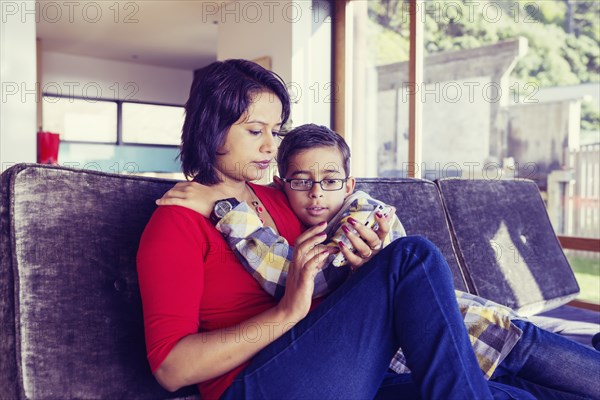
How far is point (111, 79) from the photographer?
8.75 m

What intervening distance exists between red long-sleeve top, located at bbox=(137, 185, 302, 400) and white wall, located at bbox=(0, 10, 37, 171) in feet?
Answer: 9.96

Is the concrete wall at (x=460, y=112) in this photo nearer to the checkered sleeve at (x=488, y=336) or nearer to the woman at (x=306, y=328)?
the checkered sleeve at (x=488, y=336)

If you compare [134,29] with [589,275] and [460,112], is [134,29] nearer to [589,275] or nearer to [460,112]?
[460,112]

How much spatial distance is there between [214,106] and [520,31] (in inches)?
218

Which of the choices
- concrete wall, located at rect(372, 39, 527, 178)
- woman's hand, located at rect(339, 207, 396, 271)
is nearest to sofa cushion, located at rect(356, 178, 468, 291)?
woman's hand, located at rect(339, 207, 396, 271)

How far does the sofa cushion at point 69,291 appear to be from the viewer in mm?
1075

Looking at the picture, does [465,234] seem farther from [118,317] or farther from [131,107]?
[131,107]

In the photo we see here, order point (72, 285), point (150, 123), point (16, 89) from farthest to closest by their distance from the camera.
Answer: point (150, 123) < point (16, 89) < point (72, 285)

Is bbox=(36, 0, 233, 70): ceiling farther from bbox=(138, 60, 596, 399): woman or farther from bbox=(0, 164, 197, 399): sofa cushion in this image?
bbox=(138, 60, 596, 399): woman

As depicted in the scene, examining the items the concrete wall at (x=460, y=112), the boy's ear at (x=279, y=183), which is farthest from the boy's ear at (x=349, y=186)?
the concrete wall at (x=460, y=112)

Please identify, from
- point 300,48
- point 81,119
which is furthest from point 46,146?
point 81,119

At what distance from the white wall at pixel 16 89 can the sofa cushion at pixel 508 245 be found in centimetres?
287

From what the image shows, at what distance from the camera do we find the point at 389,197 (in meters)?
1.92

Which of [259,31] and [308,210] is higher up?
[259,31]
